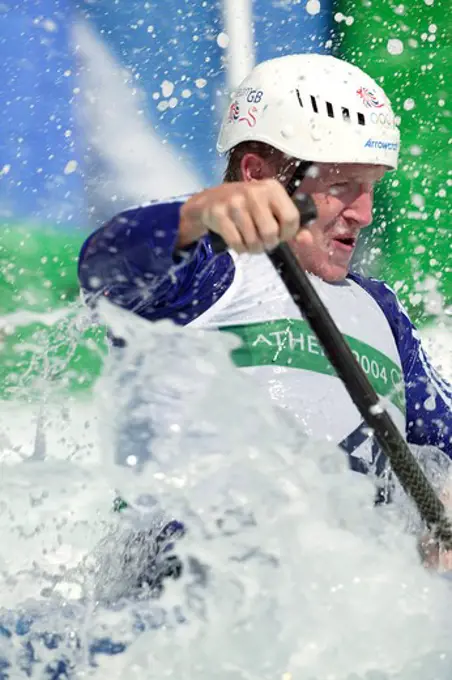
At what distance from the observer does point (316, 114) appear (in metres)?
1.56

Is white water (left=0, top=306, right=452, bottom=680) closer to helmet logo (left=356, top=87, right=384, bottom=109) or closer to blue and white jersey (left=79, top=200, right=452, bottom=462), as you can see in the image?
blue and white jersey (left=79, top=200, right=452, bottom=462)

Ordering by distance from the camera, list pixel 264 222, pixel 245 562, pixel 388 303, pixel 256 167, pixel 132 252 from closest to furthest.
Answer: pixel 264 222 → pixel 132 252 → pixel 245 562 → pixel 256 167 → pixel 388 303

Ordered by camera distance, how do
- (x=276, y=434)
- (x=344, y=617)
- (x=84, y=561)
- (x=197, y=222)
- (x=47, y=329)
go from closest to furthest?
(x=197, y=222), (x=344, y=617), (x=276, y=434), (x=84, y=561), (x=47, y=329)

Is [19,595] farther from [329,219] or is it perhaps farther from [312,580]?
[329,219]

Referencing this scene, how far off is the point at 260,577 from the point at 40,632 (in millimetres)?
255

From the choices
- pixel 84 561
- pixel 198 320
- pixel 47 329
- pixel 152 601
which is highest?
pixel 198 320

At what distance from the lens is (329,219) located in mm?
1545

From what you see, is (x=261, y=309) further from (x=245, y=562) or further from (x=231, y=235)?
(x=231, y=235)

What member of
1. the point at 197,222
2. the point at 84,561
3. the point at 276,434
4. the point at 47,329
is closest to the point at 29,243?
the point at 47,329

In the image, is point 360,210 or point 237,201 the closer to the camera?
point 237,201

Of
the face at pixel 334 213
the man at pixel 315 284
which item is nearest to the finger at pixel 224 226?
the man at pixel 315 284

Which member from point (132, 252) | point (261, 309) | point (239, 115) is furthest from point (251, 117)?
point (132, 252)

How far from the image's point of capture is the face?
1.55m

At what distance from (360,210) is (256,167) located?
0.52 feet
